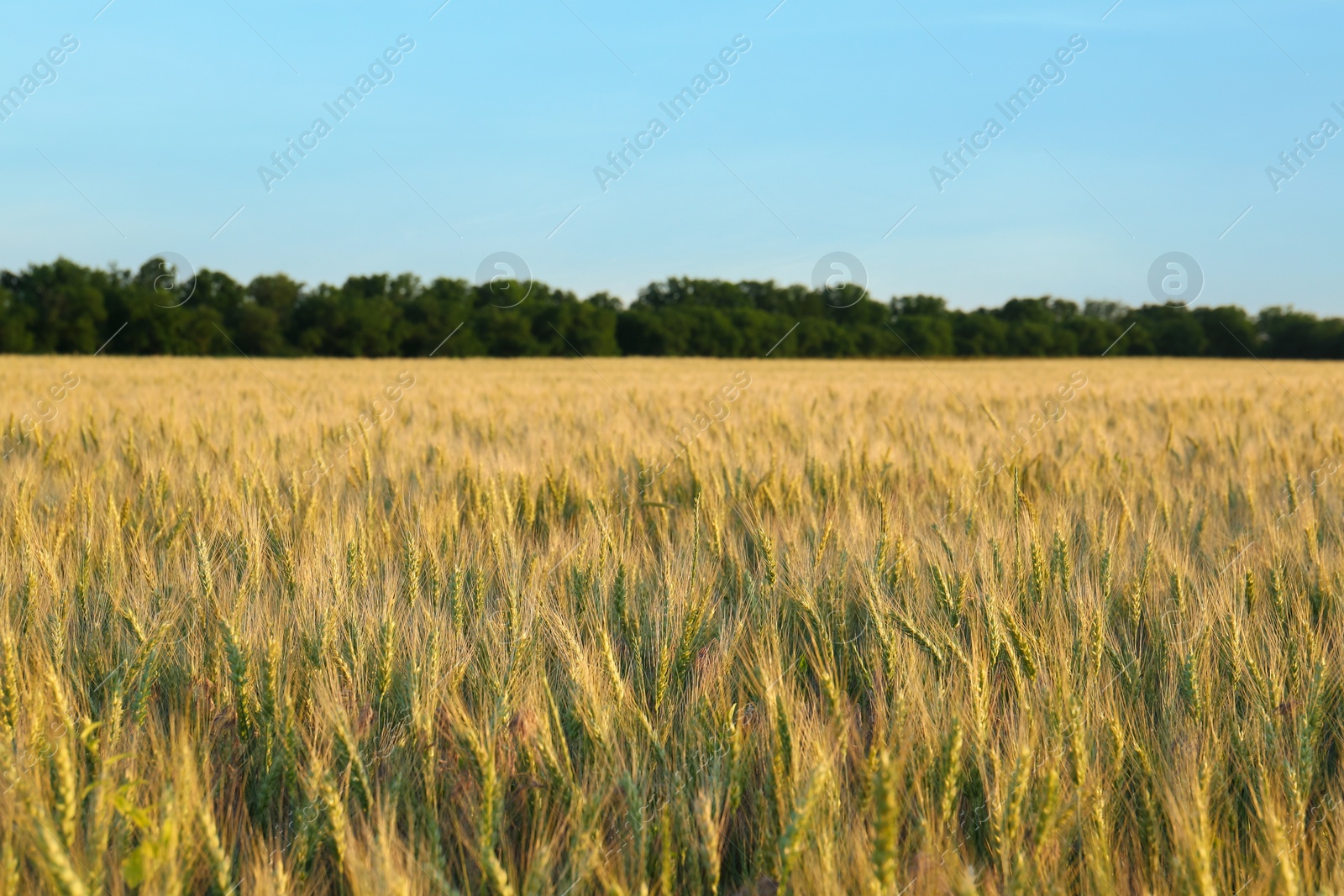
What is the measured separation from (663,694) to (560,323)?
42.2 metres

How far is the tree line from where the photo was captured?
35.1m

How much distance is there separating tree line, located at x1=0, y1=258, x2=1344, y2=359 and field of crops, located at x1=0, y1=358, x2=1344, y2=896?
78.0 ft

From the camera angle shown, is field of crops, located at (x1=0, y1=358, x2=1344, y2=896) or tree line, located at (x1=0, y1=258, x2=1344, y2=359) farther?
tree line, located at (x1=0, y1=258, x2=1344, y2=359)

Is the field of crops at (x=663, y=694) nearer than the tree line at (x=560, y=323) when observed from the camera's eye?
Yes

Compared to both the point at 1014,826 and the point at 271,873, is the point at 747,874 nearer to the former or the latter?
the point at 1014,826

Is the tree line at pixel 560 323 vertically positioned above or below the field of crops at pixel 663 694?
above

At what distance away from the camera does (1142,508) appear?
2760 millimetres

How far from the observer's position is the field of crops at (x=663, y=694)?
3.03 feet

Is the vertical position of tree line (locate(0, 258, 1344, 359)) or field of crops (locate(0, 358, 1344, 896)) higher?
tree line (locate(0, 258, 1344, 359))

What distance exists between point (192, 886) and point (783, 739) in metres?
0.69

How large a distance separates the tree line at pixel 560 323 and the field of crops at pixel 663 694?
23.8 metres

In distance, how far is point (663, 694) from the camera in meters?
1.29

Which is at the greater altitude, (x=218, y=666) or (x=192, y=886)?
(x=218, y=666)

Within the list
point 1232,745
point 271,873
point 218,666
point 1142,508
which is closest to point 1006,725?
point 1232,745
